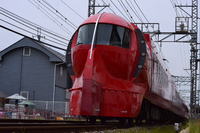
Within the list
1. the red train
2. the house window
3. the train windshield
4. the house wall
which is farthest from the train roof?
the house window

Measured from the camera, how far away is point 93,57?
12000mm

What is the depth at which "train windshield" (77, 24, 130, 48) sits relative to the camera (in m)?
12.4

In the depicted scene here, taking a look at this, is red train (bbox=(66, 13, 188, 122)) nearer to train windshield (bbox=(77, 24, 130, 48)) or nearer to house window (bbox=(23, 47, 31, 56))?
train windshield (bbox=(77, 24, 130, 48))

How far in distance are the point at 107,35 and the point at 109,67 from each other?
1.00 meters

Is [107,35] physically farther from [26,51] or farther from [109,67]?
[26,51]

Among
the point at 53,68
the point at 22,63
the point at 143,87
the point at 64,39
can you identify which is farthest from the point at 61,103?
the point at 143,87

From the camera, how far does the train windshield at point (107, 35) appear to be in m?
12.4

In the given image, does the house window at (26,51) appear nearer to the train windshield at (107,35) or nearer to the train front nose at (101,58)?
the train front nose at (101,58)

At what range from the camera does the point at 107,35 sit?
489 inches

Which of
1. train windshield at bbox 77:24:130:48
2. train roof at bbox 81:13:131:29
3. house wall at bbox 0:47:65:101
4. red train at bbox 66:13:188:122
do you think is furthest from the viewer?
house wall at bbox 0:47:65:101

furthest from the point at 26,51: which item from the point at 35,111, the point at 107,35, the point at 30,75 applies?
the point at 107,35

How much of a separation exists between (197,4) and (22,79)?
18053 millimetres

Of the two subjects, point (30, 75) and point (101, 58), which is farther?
point (30, 75)

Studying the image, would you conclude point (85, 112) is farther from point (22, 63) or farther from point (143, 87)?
point (22, 63)
